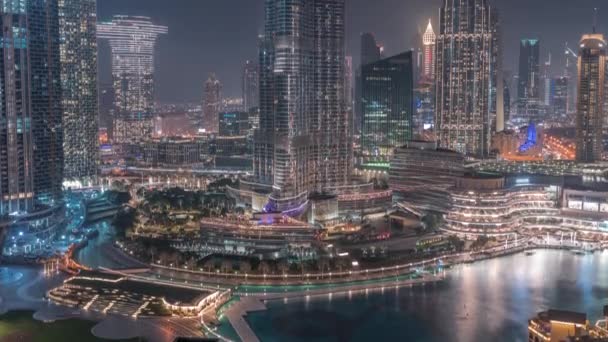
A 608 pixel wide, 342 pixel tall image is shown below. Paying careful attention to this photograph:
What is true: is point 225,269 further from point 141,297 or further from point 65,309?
point 65,309

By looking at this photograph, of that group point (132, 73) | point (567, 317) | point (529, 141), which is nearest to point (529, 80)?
point (529, 141)

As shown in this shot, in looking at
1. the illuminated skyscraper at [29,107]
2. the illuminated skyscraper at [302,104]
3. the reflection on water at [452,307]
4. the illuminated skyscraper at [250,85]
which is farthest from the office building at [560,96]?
the illuminated skyscraper at [29,107]

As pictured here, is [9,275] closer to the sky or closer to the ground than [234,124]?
closer to the ground

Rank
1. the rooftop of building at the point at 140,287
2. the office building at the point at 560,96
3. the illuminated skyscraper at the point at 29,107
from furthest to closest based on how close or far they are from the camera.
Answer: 1. the office building at the point at 560,96
2. the illuminated skyscraper at the point at 29,107
3. the rooftop of building at the point at 140,287

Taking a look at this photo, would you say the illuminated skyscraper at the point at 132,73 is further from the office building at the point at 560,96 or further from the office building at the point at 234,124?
the office building at the point at 560,96

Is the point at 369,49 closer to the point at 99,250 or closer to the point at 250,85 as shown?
the point at 250,85

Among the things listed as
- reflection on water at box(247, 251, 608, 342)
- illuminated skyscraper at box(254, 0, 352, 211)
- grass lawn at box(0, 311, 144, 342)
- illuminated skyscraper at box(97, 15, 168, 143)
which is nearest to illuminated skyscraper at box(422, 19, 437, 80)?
illuminated skyscraper at box(97, 15, 168, 143)
